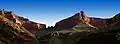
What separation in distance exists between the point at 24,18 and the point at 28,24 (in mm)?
3701

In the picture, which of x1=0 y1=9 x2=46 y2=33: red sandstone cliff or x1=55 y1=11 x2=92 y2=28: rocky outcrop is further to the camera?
x1=0 y1=9 x2=46 y2=33: red sandstone cliff

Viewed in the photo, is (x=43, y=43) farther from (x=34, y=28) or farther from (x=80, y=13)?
(x=34, y=28)

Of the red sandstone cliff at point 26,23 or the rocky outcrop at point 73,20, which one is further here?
the red sandstone cliff at point 26,23

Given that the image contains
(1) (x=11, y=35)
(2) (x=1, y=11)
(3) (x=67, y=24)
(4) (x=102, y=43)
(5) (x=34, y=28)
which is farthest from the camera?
(5) (x=34, y=28)

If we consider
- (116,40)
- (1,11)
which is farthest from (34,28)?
(116,40)

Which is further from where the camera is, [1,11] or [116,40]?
[1,11]

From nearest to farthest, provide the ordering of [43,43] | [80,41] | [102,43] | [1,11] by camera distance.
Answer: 1. [102,43]
2. [80,41]
3. [43,43]
4. [1,11]

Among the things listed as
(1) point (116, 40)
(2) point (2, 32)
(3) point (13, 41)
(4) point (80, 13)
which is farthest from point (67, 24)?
(1) point (116, 40)

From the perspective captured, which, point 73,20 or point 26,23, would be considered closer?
point 73,20

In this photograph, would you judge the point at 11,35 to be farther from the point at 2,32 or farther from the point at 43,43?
the point at 43,43

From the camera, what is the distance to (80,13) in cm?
6781

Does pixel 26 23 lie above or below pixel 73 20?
below

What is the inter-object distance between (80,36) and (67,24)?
1282 inches

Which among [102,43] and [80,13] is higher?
[80,13]
